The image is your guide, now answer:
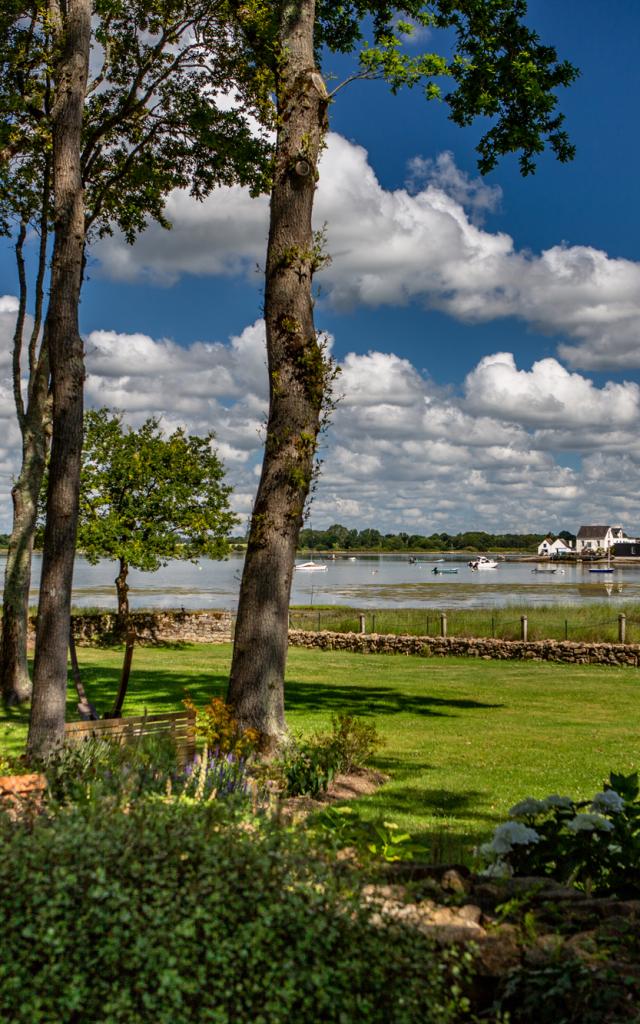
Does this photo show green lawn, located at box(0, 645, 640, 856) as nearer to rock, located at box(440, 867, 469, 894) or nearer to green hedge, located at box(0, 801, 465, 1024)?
rock, located at box(440, 867, 469, 894)

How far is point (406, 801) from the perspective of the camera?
7891 mm

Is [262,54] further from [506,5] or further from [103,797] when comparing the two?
[103,797]

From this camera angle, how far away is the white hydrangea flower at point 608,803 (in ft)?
15.0

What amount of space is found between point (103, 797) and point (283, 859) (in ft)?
4.71

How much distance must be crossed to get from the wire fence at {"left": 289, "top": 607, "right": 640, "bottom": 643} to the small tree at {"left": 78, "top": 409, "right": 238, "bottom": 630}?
16.8 feet

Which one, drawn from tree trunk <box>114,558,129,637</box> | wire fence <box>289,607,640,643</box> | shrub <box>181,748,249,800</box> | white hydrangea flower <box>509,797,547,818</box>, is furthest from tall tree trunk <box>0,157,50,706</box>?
wire fence <box>289,607,640,643</box>

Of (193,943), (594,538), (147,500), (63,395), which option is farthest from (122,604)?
(594,538)

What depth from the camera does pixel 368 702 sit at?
15391mm

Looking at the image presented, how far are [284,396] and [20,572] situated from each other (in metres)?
6.89

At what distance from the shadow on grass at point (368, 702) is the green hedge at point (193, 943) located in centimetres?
1070

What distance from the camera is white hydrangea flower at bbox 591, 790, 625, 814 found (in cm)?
456

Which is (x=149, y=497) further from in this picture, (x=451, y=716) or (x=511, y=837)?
(x=511, y=837)

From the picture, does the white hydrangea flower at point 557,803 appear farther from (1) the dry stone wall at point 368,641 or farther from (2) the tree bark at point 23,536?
(1) the dry stone wall at point 368,641

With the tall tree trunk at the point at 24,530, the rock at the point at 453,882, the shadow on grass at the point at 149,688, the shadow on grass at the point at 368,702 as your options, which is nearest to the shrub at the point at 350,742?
the rock at the point at 453,882
